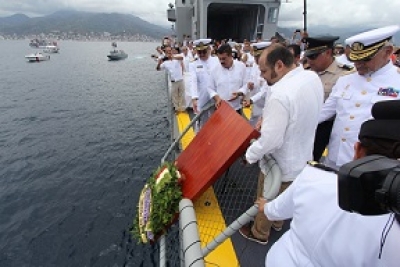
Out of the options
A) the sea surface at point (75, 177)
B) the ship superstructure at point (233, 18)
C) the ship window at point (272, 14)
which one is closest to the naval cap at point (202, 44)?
the sea surface at point (75, 177)

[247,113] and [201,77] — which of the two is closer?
[201,77]

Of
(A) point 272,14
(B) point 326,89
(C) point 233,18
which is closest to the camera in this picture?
(B) point 326,89

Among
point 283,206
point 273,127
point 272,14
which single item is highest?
point 272,14

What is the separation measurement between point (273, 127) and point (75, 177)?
25.8 ft

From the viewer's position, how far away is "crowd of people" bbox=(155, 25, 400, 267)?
99cm

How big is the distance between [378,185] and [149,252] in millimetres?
4996

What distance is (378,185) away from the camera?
71 centimetres

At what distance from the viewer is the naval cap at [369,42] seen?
2.29 metres

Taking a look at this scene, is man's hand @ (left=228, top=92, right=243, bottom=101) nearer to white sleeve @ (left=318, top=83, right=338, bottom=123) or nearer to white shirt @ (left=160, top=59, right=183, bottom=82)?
white sleeve @ (left=318, top=83, right=338, bottom=123)

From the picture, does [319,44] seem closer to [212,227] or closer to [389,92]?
[389,92]

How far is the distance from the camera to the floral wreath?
2.28 meters

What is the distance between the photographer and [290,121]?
228 centimetres

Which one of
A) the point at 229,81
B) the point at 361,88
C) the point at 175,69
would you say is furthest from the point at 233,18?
the point at 361,88

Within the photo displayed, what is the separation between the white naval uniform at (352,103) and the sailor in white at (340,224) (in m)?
1.65
